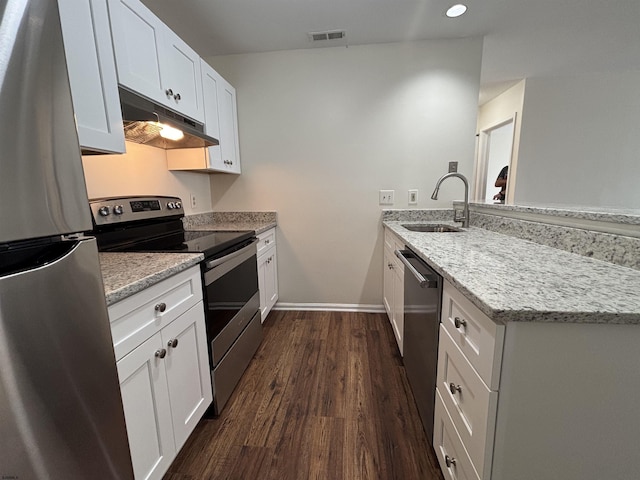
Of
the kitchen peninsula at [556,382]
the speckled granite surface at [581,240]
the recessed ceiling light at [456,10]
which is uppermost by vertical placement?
the recessed ceiling light at [456,10]

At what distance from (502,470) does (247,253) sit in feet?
4.98

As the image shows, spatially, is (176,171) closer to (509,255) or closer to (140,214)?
(140,214)

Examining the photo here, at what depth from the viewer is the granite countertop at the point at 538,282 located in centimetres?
59

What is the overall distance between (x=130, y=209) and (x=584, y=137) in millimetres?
4784

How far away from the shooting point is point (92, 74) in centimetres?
103

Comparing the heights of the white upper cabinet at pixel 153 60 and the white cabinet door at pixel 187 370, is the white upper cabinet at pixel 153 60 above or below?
above

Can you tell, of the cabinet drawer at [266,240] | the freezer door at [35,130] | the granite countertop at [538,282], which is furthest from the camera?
the cabinet drawer at [266,240]

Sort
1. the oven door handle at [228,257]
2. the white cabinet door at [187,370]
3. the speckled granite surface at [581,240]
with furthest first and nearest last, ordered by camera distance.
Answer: the oven door handle at [228,257], the white cabinet door at [187,370], the speckled granite surface at [581,240]

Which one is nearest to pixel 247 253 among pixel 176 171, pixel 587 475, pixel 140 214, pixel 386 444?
pixel 140 214

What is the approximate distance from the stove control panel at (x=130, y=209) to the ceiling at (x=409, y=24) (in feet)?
4.18

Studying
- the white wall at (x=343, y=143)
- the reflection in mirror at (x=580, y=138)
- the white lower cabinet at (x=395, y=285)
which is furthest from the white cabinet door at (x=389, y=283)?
the reflection in mirror at (x=580, y=138)

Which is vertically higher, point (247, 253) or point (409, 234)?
point (409, 234)

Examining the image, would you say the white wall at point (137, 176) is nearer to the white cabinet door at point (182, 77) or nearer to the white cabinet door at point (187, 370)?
the white cabinet door at point (182, 77)

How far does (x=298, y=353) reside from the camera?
6.39 ft
